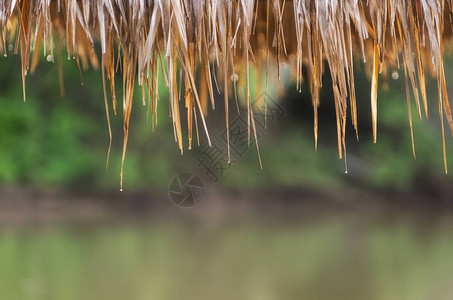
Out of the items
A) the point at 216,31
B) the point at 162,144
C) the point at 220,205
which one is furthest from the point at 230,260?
the point at 216,31

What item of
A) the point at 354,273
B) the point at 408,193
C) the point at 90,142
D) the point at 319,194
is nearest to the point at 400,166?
the point at 408,193

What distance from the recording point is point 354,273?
420 cm

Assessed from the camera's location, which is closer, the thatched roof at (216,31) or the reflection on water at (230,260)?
the thatched roof at (216,31)

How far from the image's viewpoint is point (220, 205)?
23.8 ft

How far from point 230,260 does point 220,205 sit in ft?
8.60

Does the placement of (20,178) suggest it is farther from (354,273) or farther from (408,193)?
(408,193)

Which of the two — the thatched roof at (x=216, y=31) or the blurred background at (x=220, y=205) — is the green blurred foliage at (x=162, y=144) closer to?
the blurred background at (x=220, y=205)

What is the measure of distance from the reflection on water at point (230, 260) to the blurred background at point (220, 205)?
0.7 inches

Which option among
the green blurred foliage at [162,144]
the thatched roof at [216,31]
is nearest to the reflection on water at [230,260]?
the green blurred foliage at [162,144]

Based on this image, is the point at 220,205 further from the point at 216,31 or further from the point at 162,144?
the point at 216,31

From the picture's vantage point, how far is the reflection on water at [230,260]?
3652 mm

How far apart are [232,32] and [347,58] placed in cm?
27

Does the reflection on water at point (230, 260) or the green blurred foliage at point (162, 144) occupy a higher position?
the green blurred foliage at point (162, 144)

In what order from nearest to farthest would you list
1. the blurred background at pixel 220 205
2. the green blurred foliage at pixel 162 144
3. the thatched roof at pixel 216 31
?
the thatched roof at pixel 216 31, the blurred background at pixel 220 205, the green blurred foliage at pixel 162 144
